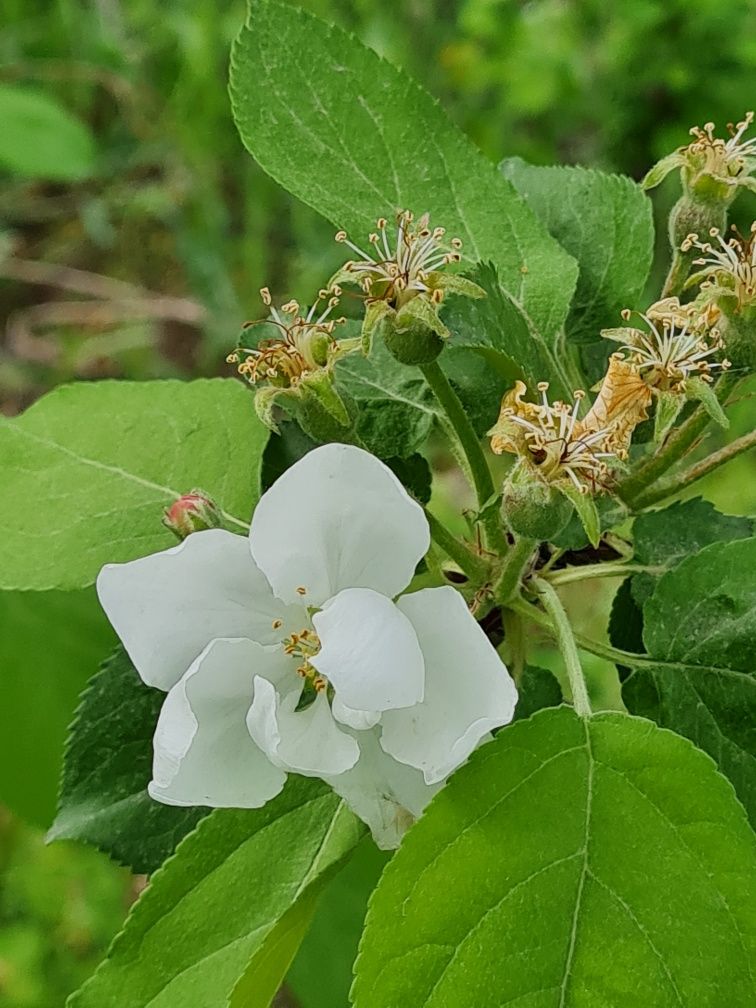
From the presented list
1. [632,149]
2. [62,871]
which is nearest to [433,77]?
[632,149]

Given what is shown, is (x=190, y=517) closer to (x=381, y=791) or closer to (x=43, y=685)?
(x=381, y=791)

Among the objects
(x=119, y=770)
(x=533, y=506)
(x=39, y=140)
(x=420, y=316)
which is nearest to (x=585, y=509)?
(x=533, y=506)

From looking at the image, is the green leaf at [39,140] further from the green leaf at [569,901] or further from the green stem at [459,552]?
the green leaf at [569,901]

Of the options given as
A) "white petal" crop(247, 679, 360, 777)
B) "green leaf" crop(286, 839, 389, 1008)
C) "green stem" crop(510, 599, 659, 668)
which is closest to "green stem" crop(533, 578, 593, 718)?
"green stem" crop(510, 599, 659, 668)

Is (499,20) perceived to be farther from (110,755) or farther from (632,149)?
(110,755)

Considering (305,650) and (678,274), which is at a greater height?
(678,274)

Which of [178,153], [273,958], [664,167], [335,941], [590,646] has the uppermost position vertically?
[664,167]

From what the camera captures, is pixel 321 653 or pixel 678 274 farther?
pixel 678 274
